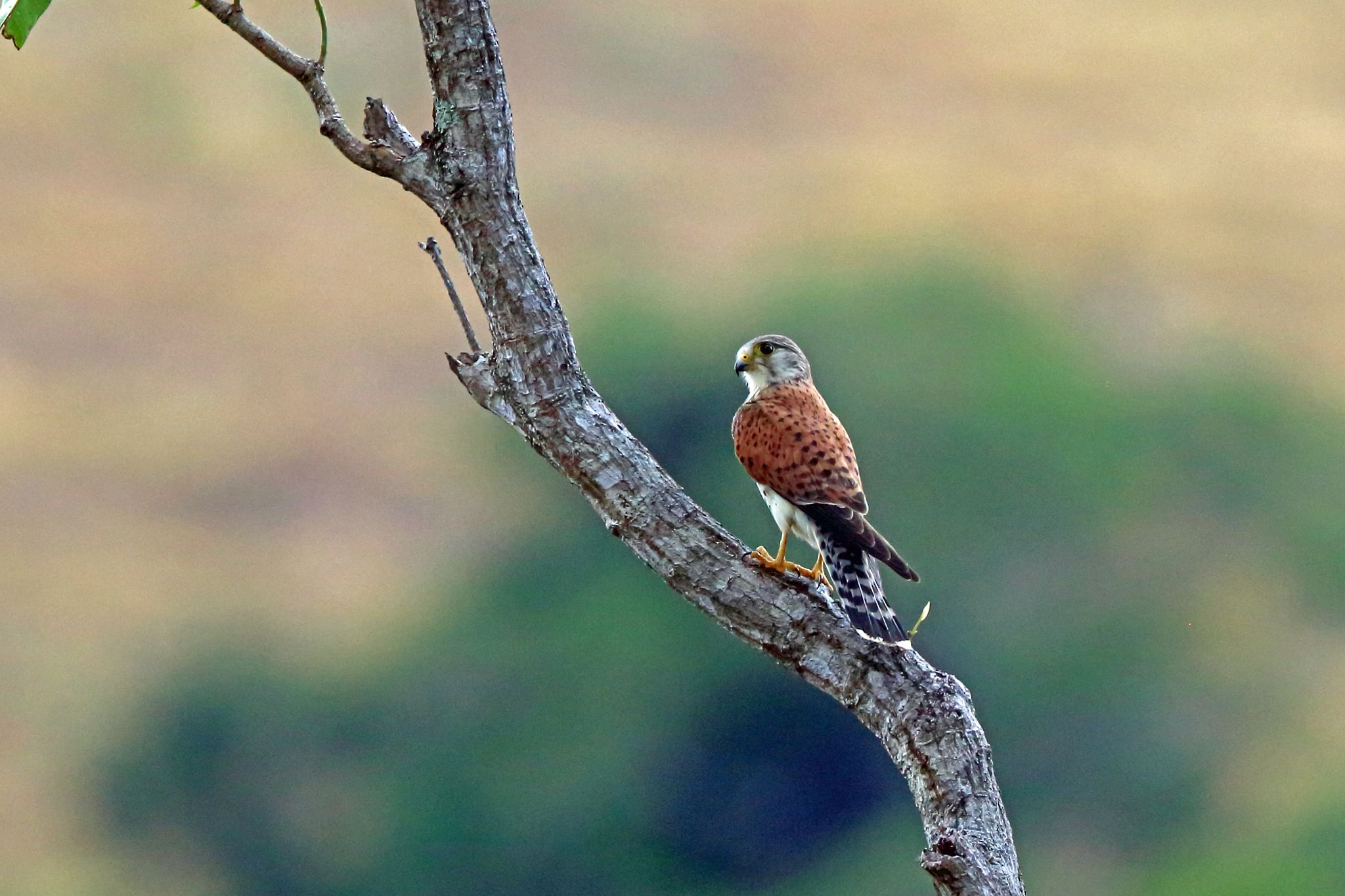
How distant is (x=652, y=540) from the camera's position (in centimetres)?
241

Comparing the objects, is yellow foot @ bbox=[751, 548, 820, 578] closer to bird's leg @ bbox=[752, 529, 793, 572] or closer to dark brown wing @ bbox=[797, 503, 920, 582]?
bird's leg @ bbox=[752, 529, 793, 572]

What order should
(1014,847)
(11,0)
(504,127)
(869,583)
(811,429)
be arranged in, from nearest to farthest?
(11,0) < (1014,847) < (504,127) < (869,583) < (811,429)

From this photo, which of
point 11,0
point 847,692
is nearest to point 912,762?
point 847,692

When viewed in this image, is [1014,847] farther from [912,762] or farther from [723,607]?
[723,607]

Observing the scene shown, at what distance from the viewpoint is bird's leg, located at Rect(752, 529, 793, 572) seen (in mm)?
2492

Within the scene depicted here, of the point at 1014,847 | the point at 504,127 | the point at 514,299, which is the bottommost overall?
the point at 1014,847

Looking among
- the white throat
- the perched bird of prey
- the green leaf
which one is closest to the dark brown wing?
the perched bird of prey

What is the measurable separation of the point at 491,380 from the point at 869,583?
882 mm

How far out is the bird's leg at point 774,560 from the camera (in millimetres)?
2492

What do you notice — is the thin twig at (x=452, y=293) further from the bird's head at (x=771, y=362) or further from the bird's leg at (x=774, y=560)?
the bird's head at (x=771, y=362)

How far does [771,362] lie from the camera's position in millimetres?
3738

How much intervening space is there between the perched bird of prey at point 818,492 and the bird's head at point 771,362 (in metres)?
0.04

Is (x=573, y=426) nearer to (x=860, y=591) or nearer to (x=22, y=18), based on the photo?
(x=860, y=591)

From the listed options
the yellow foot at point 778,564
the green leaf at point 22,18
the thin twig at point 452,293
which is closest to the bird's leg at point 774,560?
the yellow foot at point 778,564
